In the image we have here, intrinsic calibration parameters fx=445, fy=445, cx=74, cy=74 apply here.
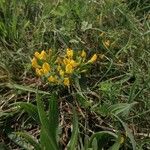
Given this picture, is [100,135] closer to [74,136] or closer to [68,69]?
[74,136]

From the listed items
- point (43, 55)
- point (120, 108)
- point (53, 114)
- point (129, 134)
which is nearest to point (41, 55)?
point (43, 55)

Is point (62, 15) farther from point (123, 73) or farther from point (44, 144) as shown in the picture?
point (44, 144)

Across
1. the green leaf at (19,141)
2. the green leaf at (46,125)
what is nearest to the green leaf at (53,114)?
the green leaf at (46,125)

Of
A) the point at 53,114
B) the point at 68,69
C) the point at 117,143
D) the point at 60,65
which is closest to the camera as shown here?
the point at 117,143

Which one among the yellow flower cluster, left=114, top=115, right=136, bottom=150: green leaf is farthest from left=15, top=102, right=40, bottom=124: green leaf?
left=114, top=115, right=136, bottom=150: green leaf

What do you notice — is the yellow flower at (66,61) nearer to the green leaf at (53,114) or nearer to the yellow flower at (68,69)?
A: the yellow flower at (68,69)

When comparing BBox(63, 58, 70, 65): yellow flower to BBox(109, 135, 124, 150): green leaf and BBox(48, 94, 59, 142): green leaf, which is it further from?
BBox(109, 135, 124, 150): green leaf

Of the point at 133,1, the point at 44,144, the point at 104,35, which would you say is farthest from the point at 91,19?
the point at 44,144
